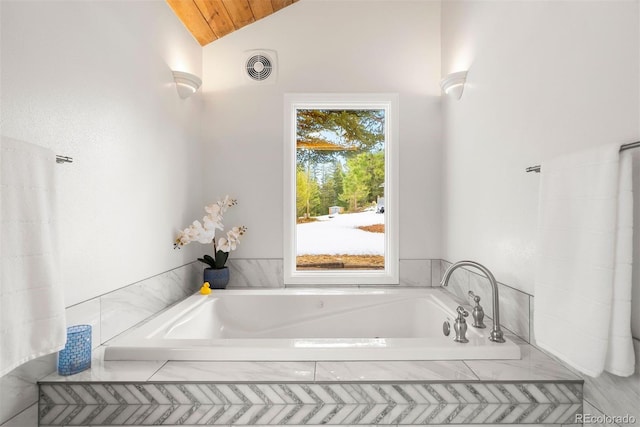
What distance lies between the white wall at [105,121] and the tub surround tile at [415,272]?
160 centimetres

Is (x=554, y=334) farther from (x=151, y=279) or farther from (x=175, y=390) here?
(x=151, y=279)

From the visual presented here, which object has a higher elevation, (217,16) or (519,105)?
(217,16)

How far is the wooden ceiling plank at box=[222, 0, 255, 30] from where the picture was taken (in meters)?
2.40

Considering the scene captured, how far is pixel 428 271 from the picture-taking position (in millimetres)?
2672

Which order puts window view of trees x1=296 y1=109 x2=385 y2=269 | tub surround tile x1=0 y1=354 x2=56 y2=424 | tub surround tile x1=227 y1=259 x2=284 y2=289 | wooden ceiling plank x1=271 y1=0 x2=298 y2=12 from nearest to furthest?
1. tub surround tile x1=0 y1=354 x2=56 y2=424
2. wooden ceiling plank x1=271 y1=0 x2=298 y2=12
3. tub surround tile x1=227 y1=259 x2=284 y2=289
4. window view of trees x1=296 y1=109 x2=385 y2=269

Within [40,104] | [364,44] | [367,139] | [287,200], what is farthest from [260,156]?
[40,104]

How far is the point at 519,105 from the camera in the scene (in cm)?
164

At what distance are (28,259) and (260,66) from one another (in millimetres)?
2097

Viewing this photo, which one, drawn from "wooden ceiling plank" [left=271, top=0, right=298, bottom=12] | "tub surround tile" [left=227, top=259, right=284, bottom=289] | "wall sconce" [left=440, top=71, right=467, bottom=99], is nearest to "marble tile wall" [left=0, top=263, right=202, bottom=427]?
"tub surround tile" [left=227, top=259, right=284, bottom=289]

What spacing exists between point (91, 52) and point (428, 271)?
2426mm

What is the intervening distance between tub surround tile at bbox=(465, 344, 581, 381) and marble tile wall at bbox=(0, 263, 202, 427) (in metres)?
1.55

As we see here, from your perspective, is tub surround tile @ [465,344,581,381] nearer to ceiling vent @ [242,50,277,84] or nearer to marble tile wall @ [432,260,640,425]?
marble tile wall @ [432,260,640,425]

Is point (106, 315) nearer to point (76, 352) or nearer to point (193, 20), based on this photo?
point (76, 352)

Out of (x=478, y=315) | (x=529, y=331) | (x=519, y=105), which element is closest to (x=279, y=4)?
(x=519, y=105)
